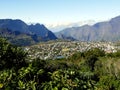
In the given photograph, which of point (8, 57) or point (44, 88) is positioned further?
point (8, 57)

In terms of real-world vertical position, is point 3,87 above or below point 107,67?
above

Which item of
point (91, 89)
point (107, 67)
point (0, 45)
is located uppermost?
point (0, 45)

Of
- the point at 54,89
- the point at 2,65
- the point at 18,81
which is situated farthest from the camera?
the point at 2,65

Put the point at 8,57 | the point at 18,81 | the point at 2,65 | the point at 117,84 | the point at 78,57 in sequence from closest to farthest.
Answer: the point at 18,81
the point at 2,65
the point at 8,57
the point at 117,84
the point at 78,57

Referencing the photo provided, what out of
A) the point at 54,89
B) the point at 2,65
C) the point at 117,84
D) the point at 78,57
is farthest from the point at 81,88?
the point at 78,57

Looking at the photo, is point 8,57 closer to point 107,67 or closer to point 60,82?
point 60,82

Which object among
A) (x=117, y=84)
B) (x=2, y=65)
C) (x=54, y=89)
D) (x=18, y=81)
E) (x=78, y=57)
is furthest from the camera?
(x=78, y=57)

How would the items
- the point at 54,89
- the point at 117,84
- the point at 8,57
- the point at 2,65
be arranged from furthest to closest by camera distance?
the point at 117,84 → the point at 8,57 → the point at 2,65 → the point at 54,89

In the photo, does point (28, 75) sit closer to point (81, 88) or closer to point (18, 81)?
point (18, 81)

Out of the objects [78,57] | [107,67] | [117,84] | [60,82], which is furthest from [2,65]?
[78,57]
